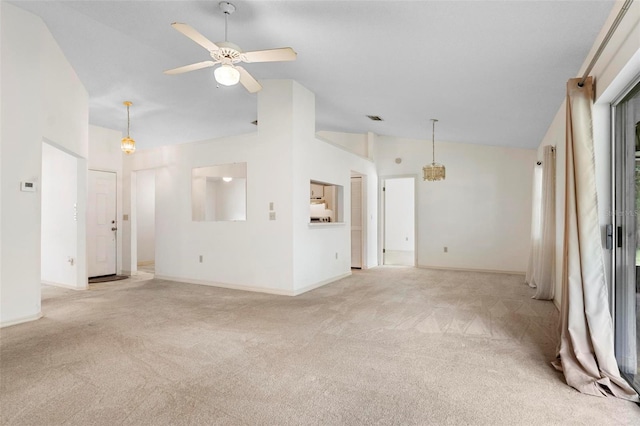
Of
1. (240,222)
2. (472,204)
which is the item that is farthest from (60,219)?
(472,204)

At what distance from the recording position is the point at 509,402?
200 centimetres

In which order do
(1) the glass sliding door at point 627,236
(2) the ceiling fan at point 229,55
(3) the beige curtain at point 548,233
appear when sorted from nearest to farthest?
1. (1) the glass sliding door at point 627,236
2. (2) the ceiling fan at point 229,55
3. (3) the beige curtain at point 548,233

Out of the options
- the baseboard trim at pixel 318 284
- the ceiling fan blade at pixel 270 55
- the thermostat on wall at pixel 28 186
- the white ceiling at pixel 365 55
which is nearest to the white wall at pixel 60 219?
the white ceiling at pixel 365 55

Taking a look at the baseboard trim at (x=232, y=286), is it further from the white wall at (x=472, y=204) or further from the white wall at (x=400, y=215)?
the white wall at (x=400, y=215)

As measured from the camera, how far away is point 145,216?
327 inches

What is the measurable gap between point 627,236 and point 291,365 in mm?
2399

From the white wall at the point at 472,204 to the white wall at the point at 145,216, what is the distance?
19.2 feet

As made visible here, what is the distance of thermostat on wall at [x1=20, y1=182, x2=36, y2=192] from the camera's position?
139 inches

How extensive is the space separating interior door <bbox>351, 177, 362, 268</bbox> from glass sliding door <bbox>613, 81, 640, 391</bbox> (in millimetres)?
5263

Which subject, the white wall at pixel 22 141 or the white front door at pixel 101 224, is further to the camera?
the white front door at pixel 101 224

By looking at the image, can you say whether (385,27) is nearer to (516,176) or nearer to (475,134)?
(475,134)

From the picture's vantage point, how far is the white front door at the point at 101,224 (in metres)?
6.48

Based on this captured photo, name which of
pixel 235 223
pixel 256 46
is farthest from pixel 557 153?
pixel 235 223

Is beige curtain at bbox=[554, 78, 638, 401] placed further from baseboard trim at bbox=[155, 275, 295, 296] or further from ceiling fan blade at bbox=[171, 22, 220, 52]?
baseboard trim at bbox=[155, 275, 295, 296]
